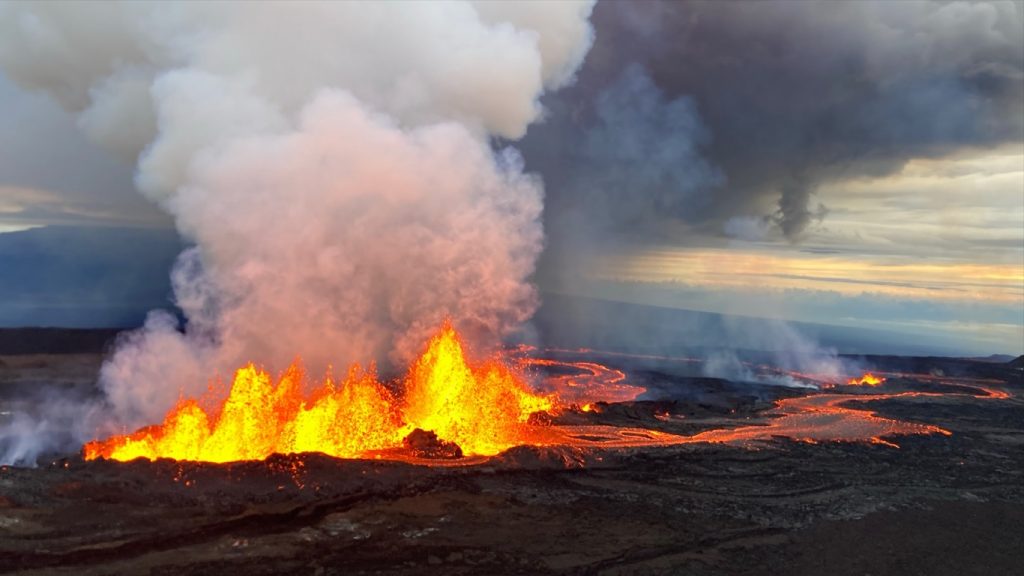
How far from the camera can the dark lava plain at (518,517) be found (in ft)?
50.6

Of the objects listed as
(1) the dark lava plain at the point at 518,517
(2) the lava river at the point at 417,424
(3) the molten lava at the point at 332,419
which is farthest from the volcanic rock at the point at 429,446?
(1) the dark lava plain at the point at 518,517

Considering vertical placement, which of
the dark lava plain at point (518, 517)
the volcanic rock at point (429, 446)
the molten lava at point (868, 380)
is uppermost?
the molten lava at point (868, 380)

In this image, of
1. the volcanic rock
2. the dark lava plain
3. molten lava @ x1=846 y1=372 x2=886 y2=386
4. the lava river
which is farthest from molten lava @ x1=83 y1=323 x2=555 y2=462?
molten lava @ x1=846 y1=372 x2=886 y2=386

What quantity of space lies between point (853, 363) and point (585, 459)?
265ft

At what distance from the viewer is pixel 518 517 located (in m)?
18.9

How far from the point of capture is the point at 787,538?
18562 millimetres

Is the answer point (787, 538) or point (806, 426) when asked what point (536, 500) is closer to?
point (787, 538)

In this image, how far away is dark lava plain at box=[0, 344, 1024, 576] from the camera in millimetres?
15422

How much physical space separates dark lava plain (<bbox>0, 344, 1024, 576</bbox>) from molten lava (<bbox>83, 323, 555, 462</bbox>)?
10.7ft

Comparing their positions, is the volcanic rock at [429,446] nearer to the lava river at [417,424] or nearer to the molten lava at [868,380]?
the lava river at [417,424]

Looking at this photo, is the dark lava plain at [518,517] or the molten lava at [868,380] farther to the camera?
the molten lava at [868,380]

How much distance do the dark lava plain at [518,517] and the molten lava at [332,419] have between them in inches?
128

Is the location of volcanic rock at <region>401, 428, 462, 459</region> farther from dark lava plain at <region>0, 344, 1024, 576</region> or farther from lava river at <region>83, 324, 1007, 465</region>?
dark lava plain at <region>0, 344, 1024, 576</region>

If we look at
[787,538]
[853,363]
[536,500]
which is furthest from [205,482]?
[853,363]
